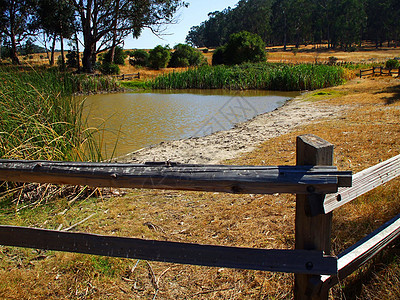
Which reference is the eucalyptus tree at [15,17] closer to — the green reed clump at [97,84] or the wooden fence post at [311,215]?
the green reed clump at [97,84]

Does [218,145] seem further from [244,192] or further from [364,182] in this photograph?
[244,192]

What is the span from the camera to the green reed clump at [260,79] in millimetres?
23281

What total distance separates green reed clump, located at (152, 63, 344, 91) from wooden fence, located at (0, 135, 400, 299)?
886 inches

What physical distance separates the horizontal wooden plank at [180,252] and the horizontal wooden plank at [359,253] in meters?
0.19

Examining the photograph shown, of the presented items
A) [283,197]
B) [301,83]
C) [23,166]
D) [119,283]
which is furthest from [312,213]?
[301,83]

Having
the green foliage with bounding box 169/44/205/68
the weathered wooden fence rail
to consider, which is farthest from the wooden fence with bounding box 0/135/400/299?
the green foliage with bounding box 169/44/205/68

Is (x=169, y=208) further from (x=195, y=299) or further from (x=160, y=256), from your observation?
(x=160, y=256)

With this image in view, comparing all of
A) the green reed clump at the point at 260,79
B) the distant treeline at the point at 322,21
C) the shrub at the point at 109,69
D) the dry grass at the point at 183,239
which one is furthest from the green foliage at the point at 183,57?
the distant treeline at the point at 322,21

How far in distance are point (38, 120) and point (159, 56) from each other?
119 ft

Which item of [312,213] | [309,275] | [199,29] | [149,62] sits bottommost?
[309,275]

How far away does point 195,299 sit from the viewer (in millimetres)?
2633

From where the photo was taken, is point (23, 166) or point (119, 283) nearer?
point (23, 166)

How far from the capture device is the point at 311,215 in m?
1.66

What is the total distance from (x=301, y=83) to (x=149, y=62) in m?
22.3
